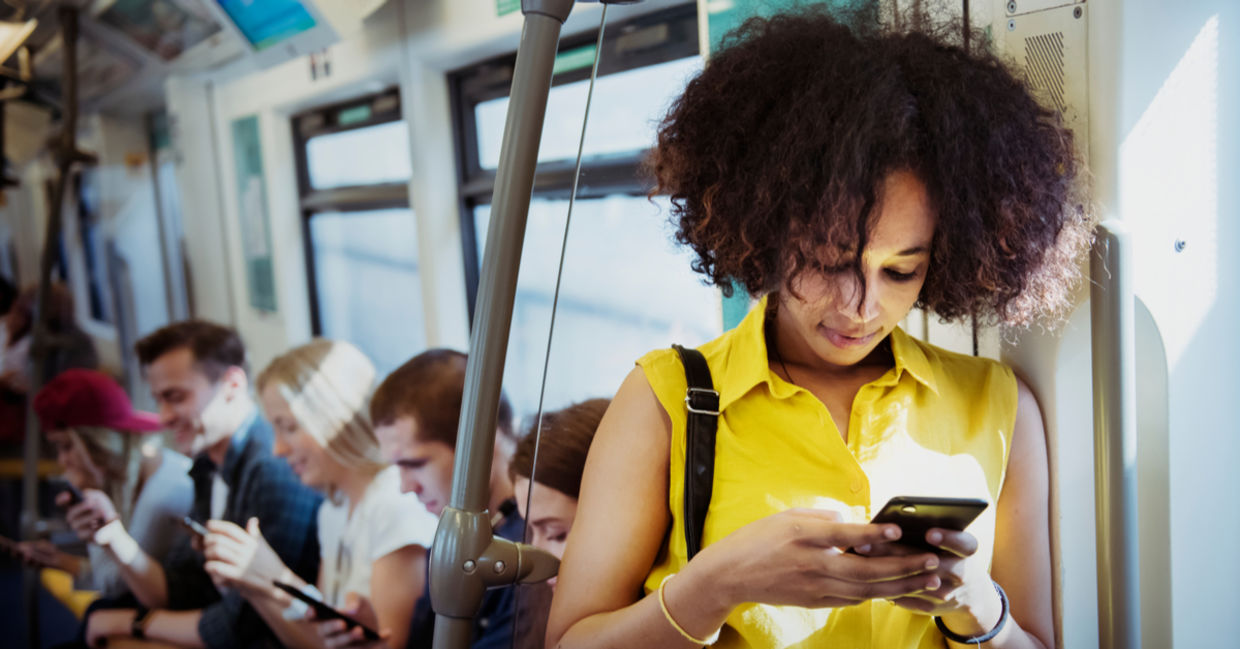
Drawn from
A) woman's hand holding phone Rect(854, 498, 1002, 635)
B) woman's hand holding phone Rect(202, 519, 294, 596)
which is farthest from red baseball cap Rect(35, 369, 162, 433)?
→ woman's hand holding phone Rect(854, 498, 1002, 635)

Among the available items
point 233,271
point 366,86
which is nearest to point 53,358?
point 233,271

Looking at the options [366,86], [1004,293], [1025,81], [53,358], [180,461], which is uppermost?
[366,86]

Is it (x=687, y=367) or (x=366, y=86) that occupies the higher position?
(x=366, y=86)

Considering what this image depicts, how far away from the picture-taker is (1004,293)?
97 centimetres

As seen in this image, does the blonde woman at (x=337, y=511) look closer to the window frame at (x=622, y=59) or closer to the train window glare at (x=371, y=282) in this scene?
the train window glare at (x=371, y=282)

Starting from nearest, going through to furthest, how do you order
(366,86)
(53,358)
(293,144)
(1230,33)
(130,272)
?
(1230,33) → (366,86) → (293,144) → (130,272) → (53,358)

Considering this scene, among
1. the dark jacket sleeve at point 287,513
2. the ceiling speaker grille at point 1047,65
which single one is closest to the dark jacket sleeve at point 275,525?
the dark jacket sleeve at point 287,513

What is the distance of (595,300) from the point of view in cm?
109

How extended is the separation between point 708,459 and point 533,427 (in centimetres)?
26

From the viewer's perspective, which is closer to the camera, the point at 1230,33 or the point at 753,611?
the point at 753,611

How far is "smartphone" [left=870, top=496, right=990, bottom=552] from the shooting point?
0.74 metres

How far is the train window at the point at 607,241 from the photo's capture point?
3.42 feet

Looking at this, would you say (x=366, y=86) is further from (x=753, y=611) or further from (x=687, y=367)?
(x=753, y=611)

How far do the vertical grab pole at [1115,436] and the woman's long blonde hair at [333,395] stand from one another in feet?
4.52
